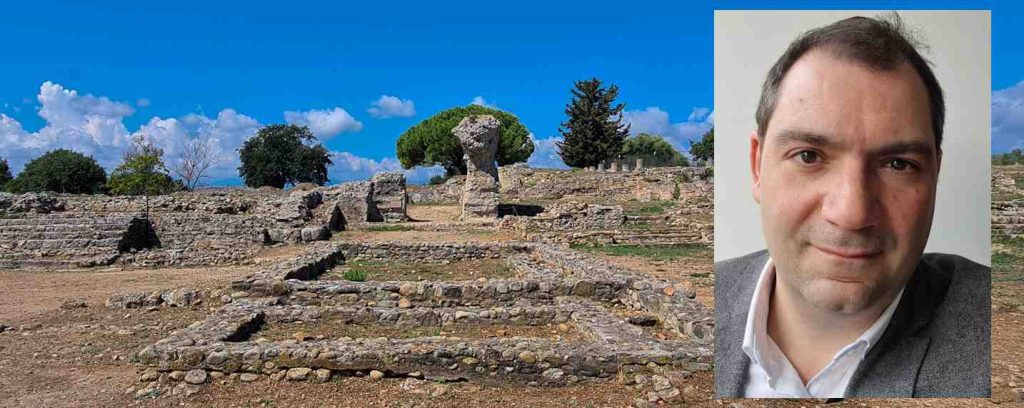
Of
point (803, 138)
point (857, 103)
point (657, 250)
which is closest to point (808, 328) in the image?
point (803, 138)

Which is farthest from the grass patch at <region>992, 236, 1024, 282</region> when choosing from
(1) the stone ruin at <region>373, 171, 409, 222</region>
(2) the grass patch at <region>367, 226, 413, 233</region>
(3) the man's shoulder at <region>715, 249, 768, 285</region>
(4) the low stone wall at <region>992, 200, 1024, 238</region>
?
(1) the stone ruin at <region>373, 171, 409, 222</region>

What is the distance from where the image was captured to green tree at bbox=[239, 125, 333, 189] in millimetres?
60250

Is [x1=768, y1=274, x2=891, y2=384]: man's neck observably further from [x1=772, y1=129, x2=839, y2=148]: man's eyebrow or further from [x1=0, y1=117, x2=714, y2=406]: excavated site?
[x1=0, y1=117, x2=714, y2=406]: excavated site

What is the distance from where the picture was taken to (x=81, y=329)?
7.95m

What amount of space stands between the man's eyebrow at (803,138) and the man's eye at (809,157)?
44 mm

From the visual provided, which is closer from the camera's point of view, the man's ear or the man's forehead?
the man's forehead

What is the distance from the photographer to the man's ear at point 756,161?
3.27 metres

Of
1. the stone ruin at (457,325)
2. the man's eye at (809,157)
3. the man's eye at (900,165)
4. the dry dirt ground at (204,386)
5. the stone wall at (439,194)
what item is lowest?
the dry dirt ground at (204,386)

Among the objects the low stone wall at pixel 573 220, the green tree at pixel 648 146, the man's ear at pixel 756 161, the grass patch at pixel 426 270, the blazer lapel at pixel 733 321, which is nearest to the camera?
the man's ear at pixel 756 161

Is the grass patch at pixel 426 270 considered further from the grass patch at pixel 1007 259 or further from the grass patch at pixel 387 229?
the grass patch at pixel 1007 259

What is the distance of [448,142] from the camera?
5769 centimetres

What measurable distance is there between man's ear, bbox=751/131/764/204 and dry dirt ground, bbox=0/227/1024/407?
1.67m

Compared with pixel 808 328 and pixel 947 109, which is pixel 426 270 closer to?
pixel 808 328

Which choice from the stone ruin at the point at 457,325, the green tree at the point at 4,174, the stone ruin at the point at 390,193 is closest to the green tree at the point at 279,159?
the green tree at the point at 4,174
